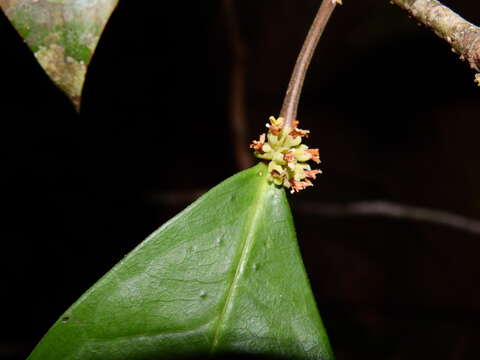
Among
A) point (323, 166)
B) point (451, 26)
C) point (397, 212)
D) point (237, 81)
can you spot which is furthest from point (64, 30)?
point (323, 166)

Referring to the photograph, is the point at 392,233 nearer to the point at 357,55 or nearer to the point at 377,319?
the point at 377,319

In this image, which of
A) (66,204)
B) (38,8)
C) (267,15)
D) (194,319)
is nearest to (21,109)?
(66,204)

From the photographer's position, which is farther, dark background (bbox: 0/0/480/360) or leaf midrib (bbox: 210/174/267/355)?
dark background (bbox: 0/0/480/360)

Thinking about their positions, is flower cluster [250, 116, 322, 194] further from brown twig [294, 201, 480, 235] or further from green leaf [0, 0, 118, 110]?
brown twig [294, 201, 480, 235]

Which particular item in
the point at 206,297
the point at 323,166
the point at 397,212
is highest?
the point at 323,166

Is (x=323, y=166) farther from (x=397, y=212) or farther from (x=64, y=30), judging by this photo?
(x=64, y=30)

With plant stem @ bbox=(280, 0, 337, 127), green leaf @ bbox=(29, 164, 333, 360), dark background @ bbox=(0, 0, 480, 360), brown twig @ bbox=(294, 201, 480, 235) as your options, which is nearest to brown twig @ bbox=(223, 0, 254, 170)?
dark background @ bbox=(0, 0, 480, 360)
